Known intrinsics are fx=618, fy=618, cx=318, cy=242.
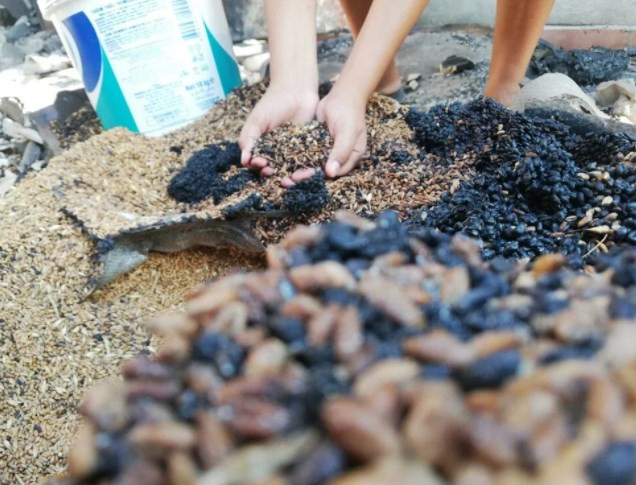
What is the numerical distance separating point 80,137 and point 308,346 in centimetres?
166

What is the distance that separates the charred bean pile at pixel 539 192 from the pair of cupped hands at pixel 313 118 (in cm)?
21

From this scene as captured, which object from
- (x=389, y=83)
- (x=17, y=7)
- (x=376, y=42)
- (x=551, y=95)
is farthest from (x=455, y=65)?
(x=17, y=7)

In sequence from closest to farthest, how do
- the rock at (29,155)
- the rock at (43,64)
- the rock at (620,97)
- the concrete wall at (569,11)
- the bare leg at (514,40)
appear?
the bare leg at (514,40) < the rock at (620,97) < the rock at (29,155) < the concrete wall at (569,11) < the rock at (43,64)

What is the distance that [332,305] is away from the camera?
466mm

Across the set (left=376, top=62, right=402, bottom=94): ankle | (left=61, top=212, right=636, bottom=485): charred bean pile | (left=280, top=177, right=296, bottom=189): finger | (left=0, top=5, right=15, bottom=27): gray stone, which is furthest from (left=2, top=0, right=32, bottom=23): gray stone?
(left=61, top=212, right=636, bottom=485): charred bean pile

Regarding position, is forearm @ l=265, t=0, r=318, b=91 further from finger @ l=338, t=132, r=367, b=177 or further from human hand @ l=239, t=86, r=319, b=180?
finger @ l=338, t=132, r=367, b=177

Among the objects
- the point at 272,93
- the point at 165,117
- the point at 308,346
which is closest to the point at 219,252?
the point at 272,93

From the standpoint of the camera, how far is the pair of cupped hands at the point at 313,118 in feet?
4.24

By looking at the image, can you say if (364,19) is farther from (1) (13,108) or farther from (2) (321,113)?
(1) (13,108)

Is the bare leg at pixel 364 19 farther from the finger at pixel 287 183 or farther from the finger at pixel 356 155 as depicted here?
the finger at pixel 287 183

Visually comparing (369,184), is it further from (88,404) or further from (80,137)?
(80,137)

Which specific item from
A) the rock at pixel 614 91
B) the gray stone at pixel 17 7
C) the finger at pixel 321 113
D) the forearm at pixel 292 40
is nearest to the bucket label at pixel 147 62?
the forearm at pixel 292 40

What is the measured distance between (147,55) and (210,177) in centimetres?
51

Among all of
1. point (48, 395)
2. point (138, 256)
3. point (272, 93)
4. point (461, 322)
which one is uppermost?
point (461, 322)
